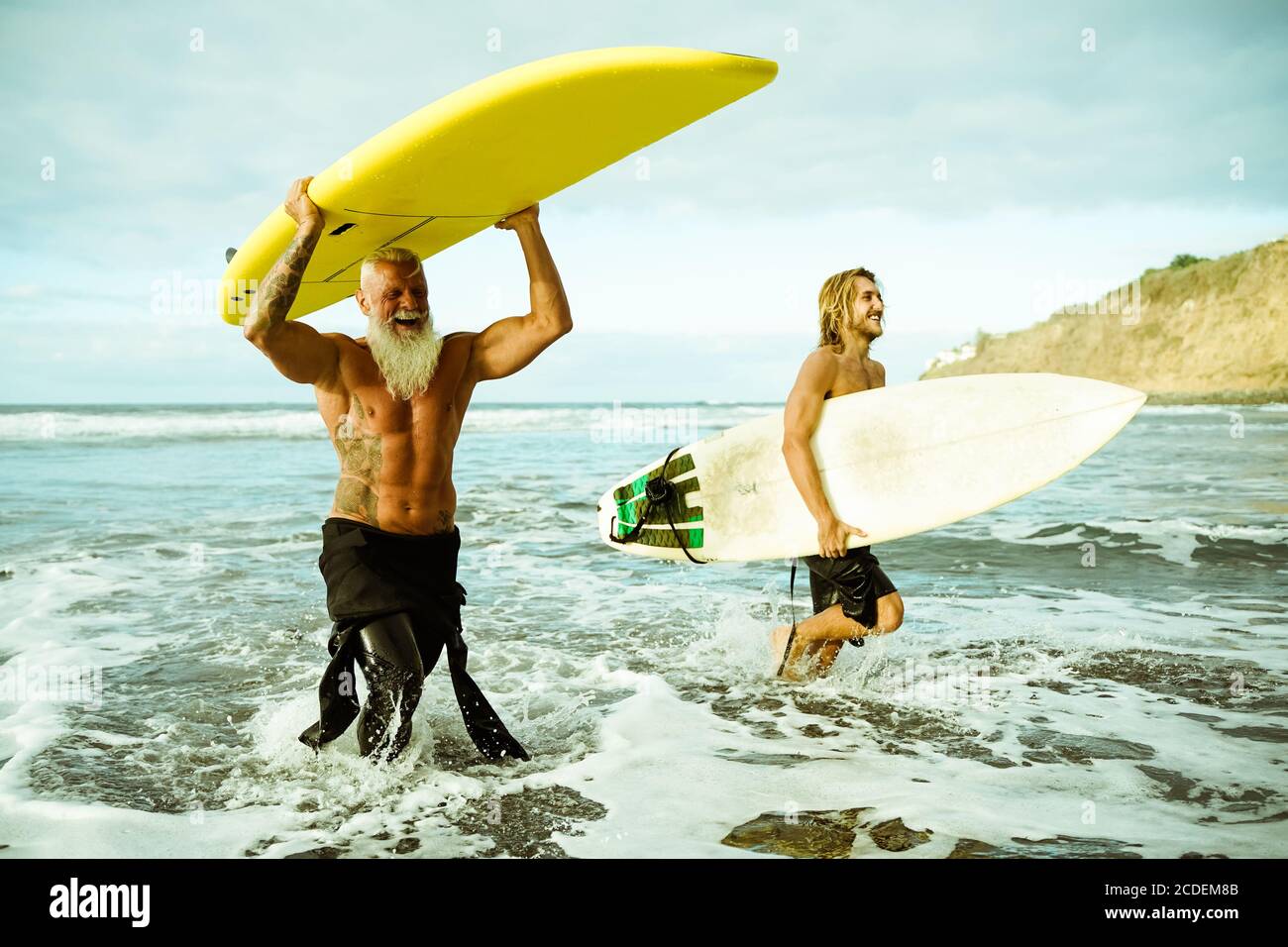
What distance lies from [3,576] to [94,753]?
170 inches

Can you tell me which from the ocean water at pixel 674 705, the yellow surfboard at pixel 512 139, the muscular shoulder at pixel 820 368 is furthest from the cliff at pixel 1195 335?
the yellow surfboard at pixel 512 139

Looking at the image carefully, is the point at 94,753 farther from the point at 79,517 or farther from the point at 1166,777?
the point at 79,517

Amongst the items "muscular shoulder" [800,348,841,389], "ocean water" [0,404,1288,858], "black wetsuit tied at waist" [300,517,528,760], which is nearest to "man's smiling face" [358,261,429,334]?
"black wetsuit tied at waist" [300,517,528,760]

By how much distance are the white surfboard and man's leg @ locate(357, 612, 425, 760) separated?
200 cm

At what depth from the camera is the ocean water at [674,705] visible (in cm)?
295

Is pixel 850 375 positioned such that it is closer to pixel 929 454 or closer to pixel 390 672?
pixel 929 454

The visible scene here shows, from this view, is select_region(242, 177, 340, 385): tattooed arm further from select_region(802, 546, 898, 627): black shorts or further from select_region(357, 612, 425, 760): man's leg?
select_region(802, 546, 898, 627): black shorts

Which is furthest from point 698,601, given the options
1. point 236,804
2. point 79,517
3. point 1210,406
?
point 1210,406

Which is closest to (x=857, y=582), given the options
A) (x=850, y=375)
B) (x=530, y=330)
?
(x=850, y=375)

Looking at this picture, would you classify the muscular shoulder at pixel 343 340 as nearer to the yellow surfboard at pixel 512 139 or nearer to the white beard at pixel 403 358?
the white beard at pixel 403 358

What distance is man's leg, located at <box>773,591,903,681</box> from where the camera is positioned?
419cm

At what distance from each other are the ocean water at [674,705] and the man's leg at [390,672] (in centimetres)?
21

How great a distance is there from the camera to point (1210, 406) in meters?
34.5
